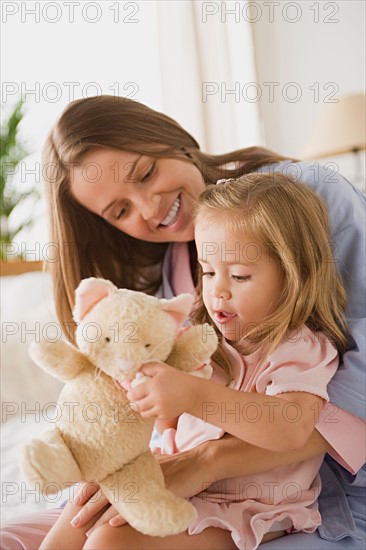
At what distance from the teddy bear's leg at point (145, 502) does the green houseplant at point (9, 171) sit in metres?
1.64

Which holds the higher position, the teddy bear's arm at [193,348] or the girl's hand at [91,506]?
the teddy bear's arm at [193,348]

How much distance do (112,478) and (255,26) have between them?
2228 mm

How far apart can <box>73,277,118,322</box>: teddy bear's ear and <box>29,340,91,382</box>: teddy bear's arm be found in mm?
48

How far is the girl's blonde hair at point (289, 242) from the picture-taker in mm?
946

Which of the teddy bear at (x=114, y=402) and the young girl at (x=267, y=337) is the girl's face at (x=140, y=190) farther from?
the teddy bear at (x=114, y=402)

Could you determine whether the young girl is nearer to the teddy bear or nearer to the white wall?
the teddy bear

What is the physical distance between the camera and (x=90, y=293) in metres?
0.78

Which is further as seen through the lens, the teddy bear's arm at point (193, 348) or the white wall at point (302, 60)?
the white wall at point (302, 60)

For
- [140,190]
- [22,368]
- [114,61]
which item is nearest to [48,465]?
[140,190]

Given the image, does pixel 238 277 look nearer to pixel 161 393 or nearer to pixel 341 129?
pixel 161 393

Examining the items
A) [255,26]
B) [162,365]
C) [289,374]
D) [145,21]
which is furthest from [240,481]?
[255,26]

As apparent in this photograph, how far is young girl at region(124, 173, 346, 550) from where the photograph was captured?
85 centimetres

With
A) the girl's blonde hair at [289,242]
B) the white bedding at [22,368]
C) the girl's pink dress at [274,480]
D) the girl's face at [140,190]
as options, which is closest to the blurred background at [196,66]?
the white bedding at [22,368]

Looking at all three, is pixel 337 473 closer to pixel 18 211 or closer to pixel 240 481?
pixel 240 481
